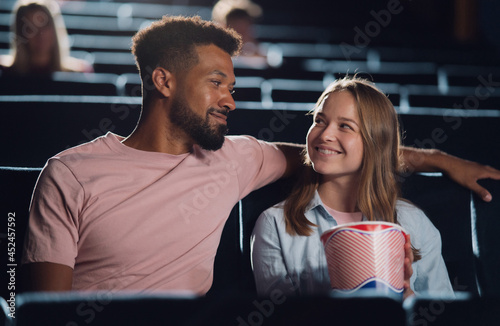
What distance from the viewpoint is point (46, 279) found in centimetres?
117

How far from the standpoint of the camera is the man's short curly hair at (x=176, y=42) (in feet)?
4.95

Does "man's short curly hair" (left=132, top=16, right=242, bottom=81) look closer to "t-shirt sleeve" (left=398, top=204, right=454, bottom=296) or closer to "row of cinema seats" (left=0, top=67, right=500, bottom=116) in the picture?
"row of cinema seats" (left=0, top=67, right=500, bottom=116)

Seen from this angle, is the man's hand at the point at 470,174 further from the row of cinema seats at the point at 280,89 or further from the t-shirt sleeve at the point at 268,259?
the row of cinema seats at the point at 280,89

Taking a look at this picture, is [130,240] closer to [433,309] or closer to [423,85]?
[433,309]

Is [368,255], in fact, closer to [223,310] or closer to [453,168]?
[223,310]

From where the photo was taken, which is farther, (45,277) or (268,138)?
(268,138)

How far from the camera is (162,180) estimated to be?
136 centimetres

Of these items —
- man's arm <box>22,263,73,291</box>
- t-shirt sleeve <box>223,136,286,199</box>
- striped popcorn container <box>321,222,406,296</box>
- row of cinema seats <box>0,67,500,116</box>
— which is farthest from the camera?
row of cinema seats <box>0,67,500,116</box>

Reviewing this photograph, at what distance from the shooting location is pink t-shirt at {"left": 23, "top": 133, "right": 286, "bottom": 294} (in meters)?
1.24

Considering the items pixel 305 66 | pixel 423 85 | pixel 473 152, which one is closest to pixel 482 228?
pixel 473 152

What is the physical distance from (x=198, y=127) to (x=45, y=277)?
0.51 metres

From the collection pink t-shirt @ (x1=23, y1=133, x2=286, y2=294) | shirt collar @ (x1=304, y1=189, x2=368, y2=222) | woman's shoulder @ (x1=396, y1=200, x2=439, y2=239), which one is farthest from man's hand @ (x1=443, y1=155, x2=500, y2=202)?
pink t-shirt @ (x1=23, y1=133, x2=286, y2=294)

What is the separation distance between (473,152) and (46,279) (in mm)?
1453

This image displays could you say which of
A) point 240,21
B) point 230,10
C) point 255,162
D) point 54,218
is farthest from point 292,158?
point 230,10
